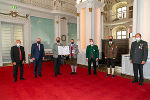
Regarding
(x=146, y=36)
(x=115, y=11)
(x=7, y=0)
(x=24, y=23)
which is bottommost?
(x=146, y=36)

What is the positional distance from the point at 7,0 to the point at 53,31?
435 centimetres

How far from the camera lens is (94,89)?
3.57 m

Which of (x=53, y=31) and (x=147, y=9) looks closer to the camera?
(x=147, y=9)

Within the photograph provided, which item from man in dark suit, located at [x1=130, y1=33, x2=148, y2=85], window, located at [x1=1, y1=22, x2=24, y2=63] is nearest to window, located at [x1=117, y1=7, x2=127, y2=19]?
man in dark suit, located at [x1=130, y1=33, x2=148, y2=85]

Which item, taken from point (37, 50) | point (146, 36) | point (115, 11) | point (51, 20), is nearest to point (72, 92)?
point (37, 50)

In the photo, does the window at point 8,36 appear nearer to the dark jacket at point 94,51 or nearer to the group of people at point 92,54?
the group of people at point 92,54

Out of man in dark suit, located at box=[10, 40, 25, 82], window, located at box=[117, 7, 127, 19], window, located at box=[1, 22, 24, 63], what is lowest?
man in dark suit, located at box=[10, 40, 25, 82]

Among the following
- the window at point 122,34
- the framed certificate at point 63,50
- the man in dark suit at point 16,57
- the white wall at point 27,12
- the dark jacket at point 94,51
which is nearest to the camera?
the man in dark suit at point 16,57

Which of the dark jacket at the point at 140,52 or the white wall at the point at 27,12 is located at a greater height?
the white wall at the point at 27,12

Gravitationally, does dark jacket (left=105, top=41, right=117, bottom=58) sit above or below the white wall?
below

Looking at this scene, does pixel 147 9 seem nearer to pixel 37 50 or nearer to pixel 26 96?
pixel 37 50

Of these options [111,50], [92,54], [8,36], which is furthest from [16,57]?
[8,36]

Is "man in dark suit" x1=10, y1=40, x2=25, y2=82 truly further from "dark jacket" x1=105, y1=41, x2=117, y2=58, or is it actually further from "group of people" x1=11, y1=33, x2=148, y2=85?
"dark jacket" x1=105, y1=41, x2=117, y2=58

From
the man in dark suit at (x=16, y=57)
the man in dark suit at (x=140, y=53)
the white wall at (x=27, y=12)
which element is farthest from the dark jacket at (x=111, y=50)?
the white wall at (x=27, y=12)
